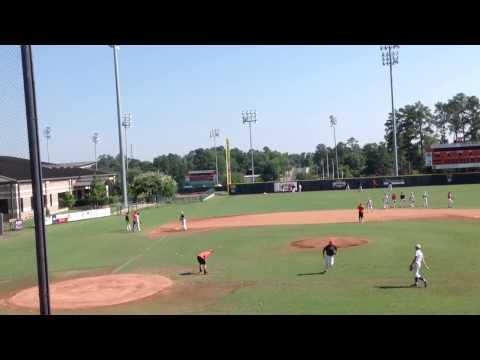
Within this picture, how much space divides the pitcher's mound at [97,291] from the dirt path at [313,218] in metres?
13.4

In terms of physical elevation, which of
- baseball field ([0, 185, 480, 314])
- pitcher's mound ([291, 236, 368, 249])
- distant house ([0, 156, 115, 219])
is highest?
distant house ([0, 156, 115, 219])

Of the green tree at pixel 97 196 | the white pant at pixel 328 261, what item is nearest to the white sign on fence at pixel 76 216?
the green tree at pixel 97 196

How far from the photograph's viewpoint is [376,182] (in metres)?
71.9

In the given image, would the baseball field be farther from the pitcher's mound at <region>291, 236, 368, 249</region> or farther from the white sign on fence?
the white sign on fence

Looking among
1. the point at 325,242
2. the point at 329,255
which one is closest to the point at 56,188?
the point at 325,242

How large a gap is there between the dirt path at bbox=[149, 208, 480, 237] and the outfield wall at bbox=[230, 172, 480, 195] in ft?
102

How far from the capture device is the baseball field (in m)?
14.5

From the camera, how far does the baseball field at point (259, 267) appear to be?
47.5ft

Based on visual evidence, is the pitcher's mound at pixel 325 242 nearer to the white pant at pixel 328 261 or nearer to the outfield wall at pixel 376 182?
the white pant at pixel 328 261

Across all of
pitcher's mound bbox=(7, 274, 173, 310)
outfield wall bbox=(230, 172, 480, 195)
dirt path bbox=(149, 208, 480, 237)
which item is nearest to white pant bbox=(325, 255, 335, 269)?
pitcher's mound bbox=(7, 274, 173, 310)

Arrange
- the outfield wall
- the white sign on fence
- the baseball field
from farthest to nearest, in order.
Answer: the outfield wall → the white sign on fence → the baseball field
